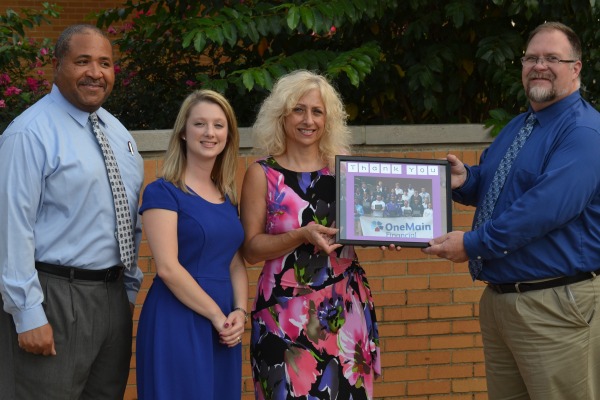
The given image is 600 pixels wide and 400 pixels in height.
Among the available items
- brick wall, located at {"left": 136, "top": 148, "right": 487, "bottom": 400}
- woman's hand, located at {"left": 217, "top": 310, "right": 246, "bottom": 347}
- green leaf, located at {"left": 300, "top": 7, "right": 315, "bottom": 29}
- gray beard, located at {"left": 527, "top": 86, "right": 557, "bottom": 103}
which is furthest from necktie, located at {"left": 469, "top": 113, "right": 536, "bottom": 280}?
green leaf, located at {"left": 300, "top": 7, "right": 315, "bottom": 29}

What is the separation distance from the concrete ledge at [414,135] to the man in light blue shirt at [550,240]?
1.42 meters

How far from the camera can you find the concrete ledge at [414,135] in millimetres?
5703

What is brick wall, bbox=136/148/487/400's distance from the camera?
5.78 metres

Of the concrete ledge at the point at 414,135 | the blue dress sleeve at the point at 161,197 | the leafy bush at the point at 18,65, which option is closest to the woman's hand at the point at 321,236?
the blue dress sleeve at the point at 161,197

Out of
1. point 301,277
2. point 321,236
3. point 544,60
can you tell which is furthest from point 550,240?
point 301,277

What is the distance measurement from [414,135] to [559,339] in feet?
6.31

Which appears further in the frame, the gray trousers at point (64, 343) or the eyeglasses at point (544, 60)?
the eyeglasses at point (544, 60)

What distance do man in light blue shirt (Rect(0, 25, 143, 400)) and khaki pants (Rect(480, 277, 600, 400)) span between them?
5.77 ft

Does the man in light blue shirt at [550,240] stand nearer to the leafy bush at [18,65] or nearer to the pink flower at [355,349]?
the pink flower at [355,349]

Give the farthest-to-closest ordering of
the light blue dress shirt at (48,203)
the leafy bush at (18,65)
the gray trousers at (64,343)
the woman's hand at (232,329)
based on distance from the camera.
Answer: the leafy bush at (18,65) → the woman's hand at (232,329) → the gray trousers at (64,343) → the light blue dress shirt at (48,203)

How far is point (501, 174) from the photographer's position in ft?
14.2

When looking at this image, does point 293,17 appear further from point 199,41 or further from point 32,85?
point 32,85

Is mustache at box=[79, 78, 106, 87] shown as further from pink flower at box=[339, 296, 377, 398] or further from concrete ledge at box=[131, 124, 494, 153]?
concrete ledge at box=[131, 124, 494, 153]

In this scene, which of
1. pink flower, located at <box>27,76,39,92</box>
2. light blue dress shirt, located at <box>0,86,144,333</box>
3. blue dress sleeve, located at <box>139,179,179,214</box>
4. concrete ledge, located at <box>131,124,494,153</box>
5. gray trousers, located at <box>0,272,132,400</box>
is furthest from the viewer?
pink flower, located at <box>27,76,39,92</box>
